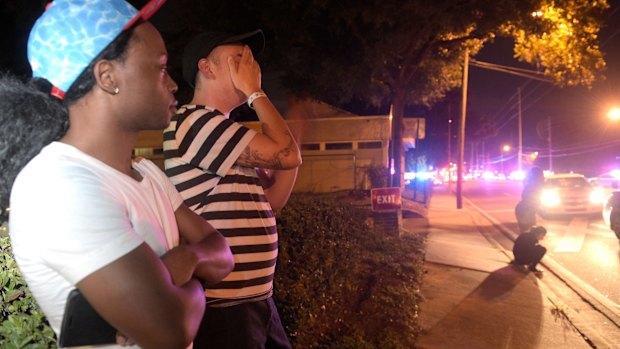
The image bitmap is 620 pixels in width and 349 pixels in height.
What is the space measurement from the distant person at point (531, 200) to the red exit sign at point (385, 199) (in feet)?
9.06

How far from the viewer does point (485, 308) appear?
565 centimetres

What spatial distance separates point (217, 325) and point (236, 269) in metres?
0.23

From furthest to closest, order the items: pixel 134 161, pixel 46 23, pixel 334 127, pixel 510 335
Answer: pixel 334 127, pixel 510 335, pixel 134 161, pixel 46 23

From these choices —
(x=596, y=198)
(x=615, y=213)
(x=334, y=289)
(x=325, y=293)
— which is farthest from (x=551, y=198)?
(x=325, y=293)

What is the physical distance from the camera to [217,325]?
6.41 ft

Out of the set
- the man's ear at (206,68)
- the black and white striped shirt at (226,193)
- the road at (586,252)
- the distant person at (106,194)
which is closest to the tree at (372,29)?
the road at (586,252)

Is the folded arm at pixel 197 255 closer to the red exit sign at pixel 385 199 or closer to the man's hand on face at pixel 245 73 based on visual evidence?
the man's hand on face at pixel 245 73

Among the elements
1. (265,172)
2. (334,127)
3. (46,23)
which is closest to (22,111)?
(46,23)

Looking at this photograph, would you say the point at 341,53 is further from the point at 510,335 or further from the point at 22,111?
the point at 22,111

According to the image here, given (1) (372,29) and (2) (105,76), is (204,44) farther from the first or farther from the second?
(1) (372,29)

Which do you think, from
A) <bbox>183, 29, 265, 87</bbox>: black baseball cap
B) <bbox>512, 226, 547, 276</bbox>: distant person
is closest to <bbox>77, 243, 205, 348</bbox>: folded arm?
<bbox>183, 29, 265, 87</bbox>: black baseball cap

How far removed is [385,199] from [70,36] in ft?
28.2

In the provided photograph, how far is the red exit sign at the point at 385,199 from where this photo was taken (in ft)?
31.2

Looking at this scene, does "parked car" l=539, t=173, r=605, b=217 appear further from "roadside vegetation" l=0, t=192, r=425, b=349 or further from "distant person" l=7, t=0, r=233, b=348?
"distant person" l=7, t=0, r=233, b=348
